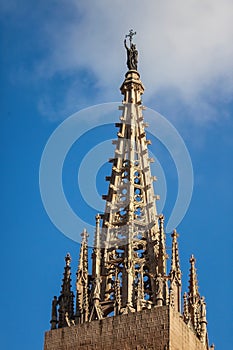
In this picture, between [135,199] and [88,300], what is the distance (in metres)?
7.89

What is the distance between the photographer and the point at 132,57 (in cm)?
7775

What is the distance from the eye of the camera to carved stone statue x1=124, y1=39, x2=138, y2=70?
7738 cm

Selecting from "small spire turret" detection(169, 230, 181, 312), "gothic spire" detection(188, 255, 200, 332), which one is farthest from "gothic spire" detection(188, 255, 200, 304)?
"small spire turret" detection(169, 230, 181, 312)

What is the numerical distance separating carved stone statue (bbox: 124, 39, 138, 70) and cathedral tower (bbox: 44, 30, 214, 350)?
531cm

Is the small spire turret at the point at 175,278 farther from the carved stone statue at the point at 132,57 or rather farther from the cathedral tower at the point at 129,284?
the carved stone statue at the point at 132,57

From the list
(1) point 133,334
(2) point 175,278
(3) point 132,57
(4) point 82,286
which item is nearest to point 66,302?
(4) point 82,286

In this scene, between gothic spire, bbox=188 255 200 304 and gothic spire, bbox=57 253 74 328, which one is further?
gothic spire, bbox=188 255 200 304

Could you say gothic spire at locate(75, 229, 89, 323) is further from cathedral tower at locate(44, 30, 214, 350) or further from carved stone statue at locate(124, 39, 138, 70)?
carved stone statue at locate(124, 39, 138, 70)

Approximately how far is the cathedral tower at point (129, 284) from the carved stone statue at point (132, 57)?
531 cm

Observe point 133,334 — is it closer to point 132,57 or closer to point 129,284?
point 129,284

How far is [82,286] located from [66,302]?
1.27 meters

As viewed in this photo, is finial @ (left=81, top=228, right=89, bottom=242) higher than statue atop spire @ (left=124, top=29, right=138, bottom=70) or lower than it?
lower

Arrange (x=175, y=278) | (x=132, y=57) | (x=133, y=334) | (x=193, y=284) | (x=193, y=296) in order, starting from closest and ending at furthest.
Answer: (x=133, y=334), (x=175, y=278), (x=193, y=296), (x=193, y=284), (x=132, y=57)

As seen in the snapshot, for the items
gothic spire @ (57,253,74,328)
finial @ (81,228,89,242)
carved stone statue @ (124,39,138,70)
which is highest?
carved stone statue @ (124,39,138,70)
